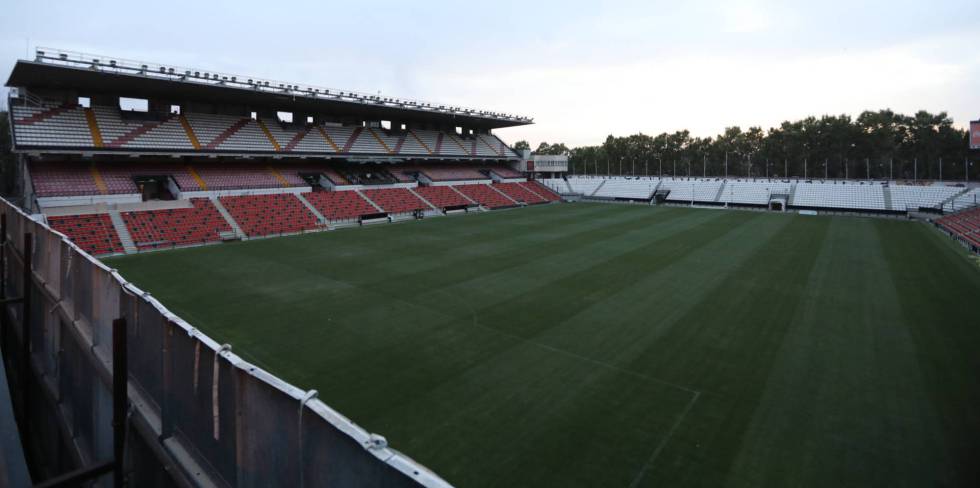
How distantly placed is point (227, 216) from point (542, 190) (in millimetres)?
37338

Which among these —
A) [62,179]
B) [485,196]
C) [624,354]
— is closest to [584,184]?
[485,196]

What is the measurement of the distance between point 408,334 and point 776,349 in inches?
354

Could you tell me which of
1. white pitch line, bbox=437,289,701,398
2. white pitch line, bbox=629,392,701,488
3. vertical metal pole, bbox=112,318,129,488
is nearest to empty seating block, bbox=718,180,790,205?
white pitch line, bbox=437,289,701,398

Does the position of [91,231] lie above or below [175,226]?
below

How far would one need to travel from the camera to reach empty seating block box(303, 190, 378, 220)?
34.5m

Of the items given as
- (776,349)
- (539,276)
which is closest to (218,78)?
(539,276)

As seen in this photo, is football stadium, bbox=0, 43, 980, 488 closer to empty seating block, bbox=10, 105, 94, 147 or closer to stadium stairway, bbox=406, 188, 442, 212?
empty seating block, bbox=10, 105, 94, 147

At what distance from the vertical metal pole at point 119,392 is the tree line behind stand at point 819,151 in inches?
3409

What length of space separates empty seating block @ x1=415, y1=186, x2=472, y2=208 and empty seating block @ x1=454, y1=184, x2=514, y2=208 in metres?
1.57

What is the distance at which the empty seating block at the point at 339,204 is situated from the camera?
113 feet

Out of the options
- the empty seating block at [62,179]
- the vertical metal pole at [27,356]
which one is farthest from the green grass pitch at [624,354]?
the empty seating block at [62,179]

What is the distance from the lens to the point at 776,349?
11195 millimetres

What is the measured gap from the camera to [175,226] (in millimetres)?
26625

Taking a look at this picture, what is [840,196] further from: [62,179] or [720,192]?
[62,179]
